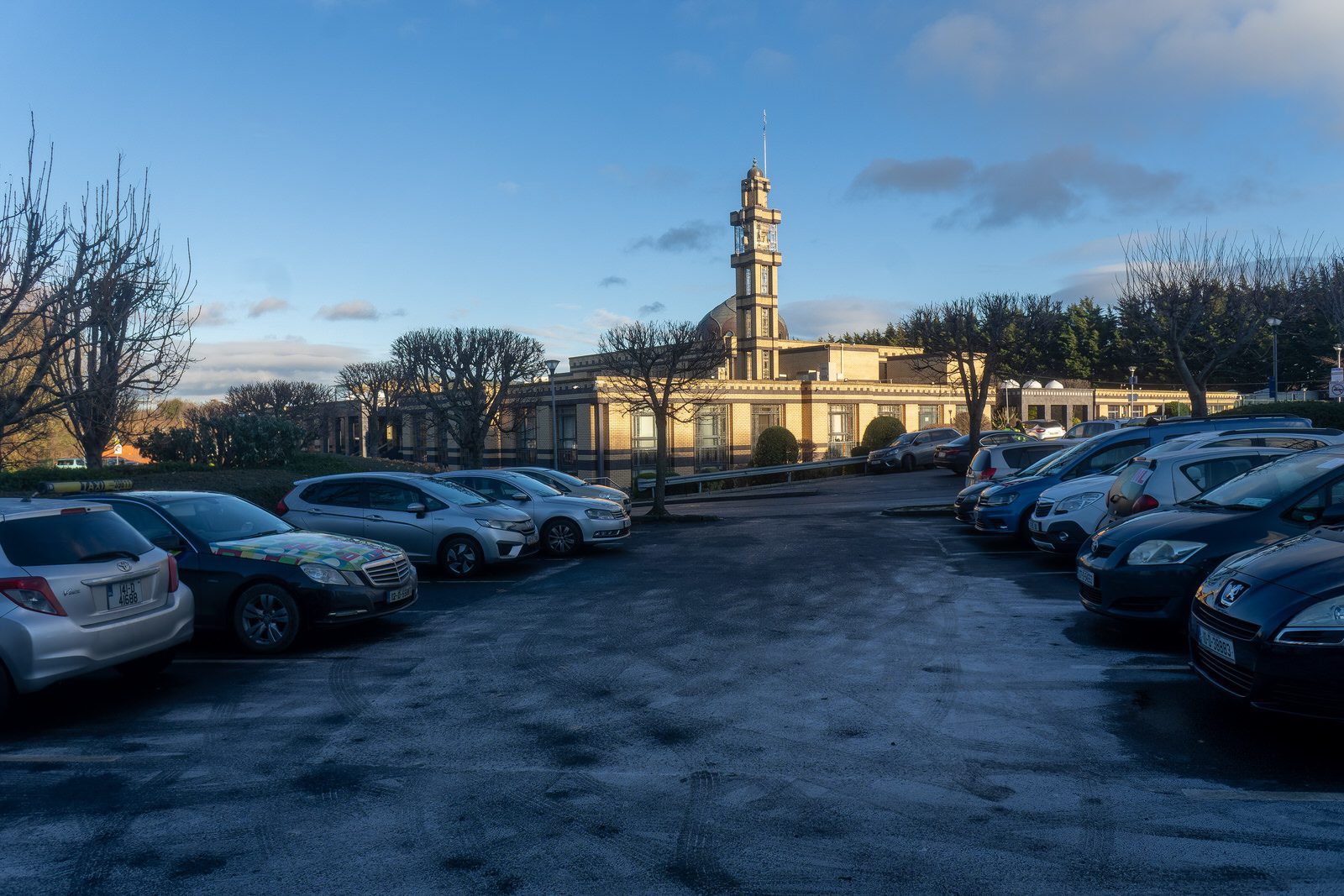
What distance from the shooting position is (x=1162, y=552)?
7965mm

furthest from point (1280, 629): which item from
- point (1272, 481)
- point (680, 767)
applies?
point (680, 767)

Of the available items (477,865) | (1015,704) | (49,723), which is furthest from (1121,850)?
(49,723)

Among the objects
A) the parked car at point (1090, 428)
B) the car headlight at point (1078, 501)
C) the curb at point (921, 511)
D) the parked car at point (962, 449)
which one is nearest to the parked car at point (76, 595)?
the car headlight at point (1078, 501)

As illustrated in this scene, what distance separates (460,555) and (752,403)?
38.2 meters

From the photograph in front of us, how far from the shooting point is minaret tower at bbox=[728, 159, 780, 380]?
189 ft

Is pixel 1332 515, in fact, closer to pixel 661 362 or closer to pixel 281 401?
pixel 661 362

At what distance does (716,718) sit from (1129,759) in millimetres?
2540

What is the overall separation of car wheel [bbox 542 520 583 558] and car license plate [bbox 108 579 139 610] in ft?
30.8

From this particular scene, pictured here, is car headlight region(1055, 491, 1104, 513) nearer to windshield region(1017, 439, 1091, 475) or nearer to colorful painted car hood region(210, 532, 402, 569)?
windshield region(1017, 439, 1091, 475)

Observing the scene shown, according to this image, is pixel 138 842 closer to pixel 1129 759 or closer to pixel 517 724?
pixel 517 724

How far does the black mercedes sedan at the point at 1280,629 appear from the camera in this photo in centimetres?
527

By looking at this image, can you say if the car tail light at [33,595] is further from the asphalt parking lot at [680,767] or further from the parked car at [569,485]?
the parked car at [569,485]

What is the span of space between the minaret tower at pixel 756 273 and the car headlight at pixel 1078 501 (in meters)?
44.2

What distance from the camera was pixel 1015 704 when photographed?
6.79m
